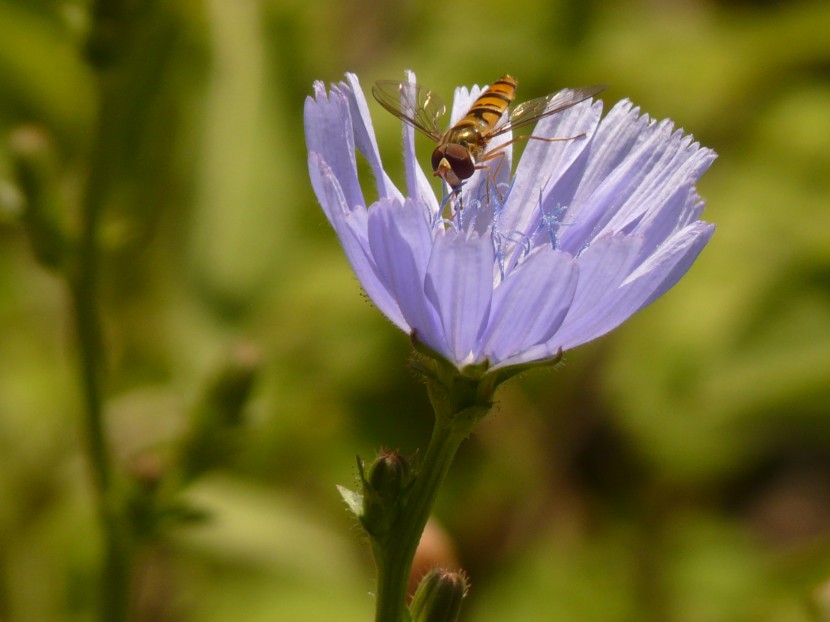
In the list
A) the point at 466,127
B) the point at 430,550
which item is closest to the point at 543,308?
the point at 466,127

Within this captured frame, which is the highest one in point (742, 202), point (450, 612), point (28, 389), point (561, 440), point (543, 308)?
point (28, 389)

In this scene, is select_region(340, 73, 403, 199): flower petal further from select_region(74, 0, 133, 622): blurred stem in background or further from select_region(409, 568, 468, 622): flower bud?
select_region(74, 0, 133, 622): blurred stem in background

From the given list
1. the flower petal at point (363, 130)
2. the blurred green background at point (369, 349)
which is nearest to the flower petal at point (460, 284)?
the flower petal at point (363, 130)

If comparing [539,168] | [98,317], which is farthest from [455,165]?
[98,317]

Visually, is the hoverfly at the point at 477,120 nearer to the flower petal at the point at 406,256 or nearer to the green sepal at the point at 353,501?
the flower petal at the point at 406,256

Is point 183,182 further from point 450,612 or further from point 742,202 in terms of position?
point 450,612

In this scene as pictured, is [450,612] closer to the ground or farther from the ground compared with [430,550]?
closer to the ground
